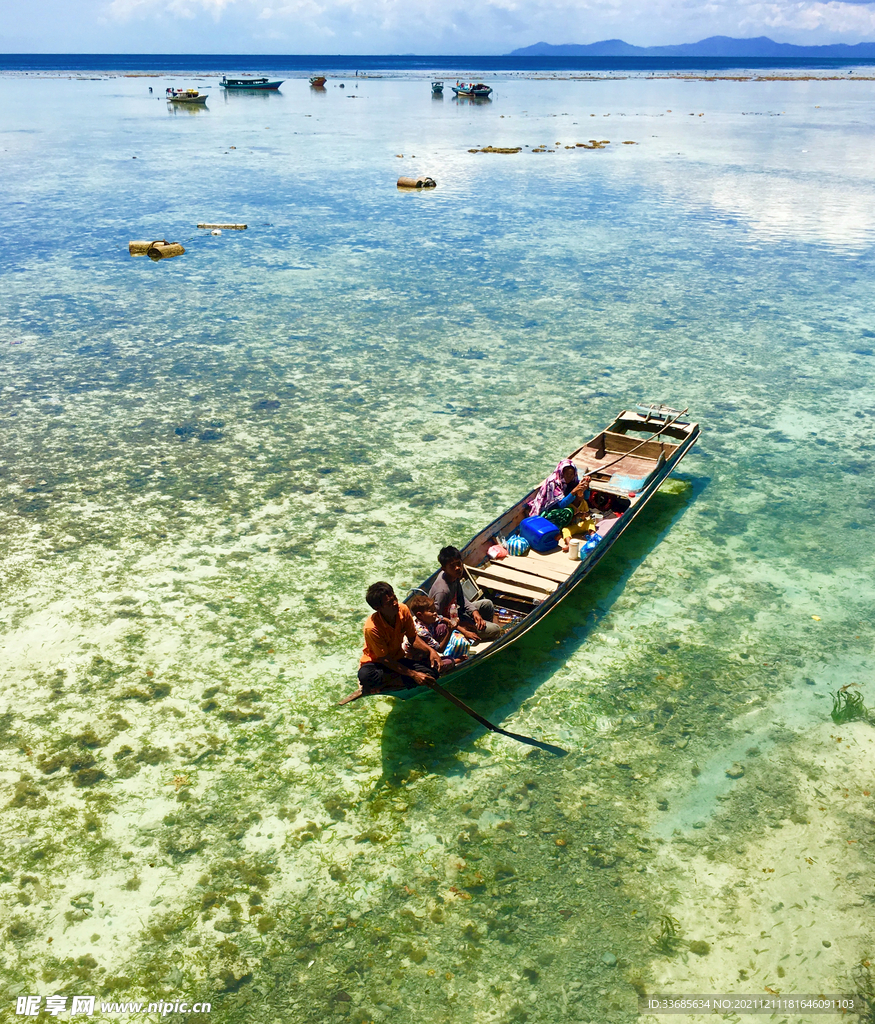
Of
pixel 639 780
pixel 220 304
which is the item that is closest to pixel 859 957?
pixel 639 780

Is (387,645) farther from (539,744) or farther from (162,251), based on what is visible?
(162,251)

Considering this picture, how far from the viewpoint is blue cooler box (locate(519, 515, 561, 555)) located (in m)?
9.69

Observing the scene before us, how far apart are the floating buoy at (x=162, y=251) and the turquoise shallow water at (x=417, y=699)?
2.00 metres

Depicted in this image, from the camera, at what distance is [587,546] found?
9.57m

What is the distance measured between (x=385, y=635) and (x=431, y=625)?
3.34 ft

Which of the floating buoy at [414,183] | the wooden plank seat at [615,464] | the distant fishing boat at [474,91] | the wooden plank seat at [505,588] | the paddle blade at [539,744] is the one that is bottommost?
the paddle blade at [539,744]

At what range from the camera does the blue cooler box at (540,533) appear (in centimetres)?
969

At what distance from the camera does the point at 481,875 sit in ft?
20.8

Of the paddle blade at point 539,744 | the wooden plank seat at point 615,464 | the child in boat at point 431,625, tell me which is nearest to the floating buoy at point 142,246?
the wooden plank seat at point 615,464

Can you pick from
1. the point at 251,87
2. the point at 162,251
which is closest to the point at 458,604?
the point at 162,251

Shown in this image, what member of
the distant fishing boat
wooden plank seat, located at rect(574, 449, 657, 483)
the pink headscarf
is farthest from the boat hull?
the pink headscarf

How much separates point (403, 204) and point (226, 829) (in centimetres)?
3141

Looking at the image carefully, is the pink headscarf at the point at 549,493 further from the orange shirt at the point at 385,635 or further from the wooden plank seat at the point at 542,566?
the orange shirt at the point at 385,635

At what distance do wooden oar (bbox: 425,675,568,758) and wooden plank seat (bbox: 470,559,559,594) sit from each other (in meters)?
1.65
